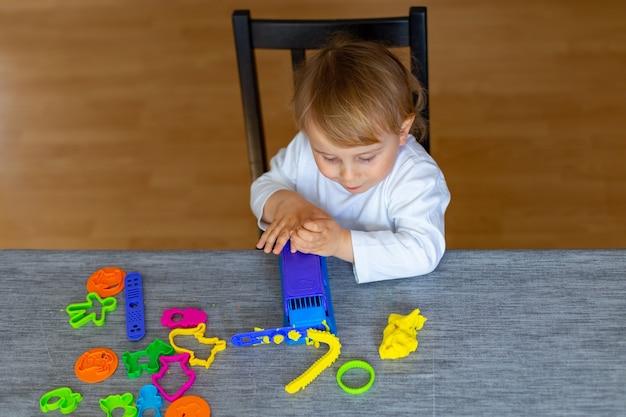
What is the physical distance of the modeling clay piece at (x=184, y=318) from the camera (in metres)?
1.02

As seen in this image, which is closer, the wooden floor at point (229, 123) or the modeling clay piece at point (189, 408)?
the modeling clay piece at point (189, 408)

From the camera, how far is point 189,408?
909 mm

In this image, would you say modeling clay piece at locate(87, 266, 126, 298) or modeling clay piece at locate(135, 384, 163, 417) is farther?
modeling clay piece at locate(87, 266, 126, 298)

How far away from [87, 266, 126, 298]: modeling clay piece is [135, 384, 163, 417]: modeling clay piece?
19 centimetres

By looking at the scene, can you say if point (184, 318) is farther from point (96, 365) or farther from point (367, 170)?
point (367, 170)

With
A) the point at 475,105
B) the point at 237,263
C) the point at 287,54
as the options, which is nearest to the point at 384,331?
the point at 237,263

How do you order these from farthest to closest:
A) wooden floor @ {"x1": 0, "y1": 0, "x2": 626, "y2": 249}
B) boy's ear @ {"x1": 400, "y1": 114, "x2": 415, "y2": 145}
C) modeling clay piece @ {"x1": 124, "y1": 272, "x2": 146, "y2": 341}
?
1. wooden floor @ {"x1": 0, "y1": 0, "x2": 626, "y2": 249}
2. boy's ear @ {"x1": 400, "y1": 114, "x2": 415, "y2": 145}
3. modeling clay piece @ {"x1": 124, "y1": 272, "x2": 146, "y2": 341}

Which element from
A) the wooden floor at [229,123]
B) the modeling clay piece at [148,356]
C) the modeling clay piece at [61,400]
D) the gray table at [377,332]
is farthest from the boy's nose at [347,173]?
the wooden floor at [229,123]

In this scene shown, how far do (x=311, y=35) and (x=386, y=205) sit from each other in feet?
1.15

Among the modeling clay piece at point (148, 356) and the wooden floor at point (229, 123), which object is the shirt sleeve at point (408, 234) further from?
the wooden floor at point (229, 123)

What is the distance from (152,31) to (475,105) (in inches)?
48.5

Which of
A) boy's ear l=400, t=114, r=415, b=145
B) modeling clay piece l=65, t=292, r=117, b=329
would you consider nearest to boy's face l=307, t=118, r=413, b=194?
boy's ear l=400, t=114, r=415, b=145

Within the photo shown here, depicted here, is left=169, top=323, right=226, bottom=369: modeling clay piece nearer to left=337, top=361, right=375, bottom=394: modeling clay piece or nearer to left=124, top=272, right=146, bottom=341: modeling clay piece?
left=124, top=272, right=146, bottom=341: modeling clay piece

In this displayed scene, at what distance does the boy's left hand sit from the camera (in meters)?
1.04
